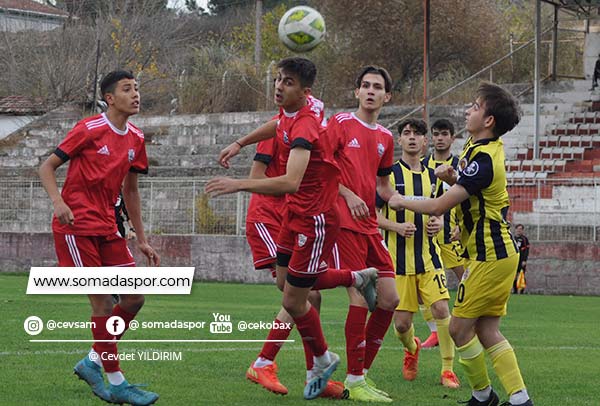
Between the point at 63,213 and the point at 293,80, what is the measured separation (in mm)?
1832

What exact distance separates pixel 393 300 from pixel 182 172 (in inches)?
868

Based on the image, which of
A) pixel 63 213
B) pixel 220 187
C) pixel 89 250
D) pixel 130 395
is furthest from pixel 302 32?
pixel 220 187

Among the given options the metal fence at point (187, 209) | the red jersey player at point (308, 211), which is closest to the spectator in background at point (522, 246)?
the metal fence at point (187, 209)

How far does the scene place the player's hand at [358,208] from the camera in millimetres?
8414

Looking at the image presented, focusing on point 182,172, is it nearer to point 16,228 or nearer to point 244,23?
point 16,228

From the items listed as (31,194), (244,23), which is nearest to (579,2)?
(31,194)

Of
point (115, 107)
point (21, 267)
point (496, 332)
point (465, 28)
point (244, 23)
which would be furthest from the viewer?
point (244, 23)

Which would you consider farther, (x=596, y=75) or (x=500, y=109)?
(x=596, y=75)

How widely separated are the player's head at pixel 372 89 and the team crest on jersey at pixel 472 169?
174cm

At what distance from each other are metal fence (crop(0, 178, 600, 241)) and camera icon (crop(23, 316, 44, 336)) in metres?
12.4

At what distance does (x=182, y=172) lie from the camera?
30625 millimetres

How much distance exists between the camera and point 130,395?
769cm

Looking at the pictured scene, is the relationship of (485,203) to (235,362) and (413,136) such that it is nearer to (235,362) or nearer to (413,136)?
(413,136)

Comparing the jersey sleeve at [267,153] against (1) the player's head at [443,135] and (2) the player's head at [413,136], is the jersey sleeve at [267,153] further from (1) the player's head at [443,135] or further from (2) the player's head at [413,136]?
(1) the player's head at [443,135]
